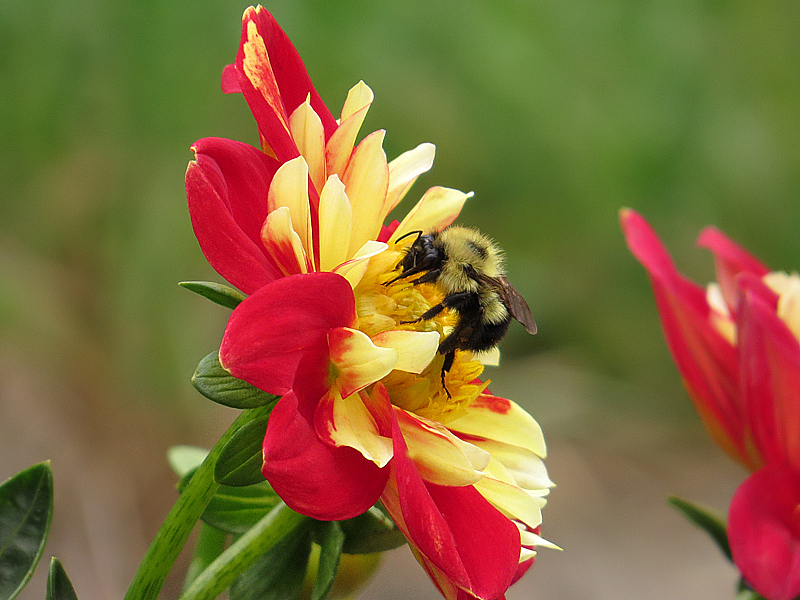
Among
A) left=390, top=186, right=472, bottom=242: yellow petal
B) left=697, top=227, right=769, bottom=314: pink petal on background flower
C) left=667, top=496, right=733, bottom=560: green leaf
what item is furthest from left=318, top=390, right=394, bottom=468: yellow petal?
left=697, top=227, right=769, bottom=314: pink petal on background flower

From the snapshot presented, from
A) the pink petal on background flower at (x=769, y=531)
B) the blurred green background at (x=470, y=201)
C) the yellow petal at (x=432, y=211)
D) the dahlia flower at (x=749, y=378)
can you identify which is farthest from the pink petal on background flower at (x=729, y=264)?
the blurred green background at (x=470, y=201)

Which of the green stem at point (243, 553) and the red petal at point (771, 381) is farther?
the red petal at point (771, 381)

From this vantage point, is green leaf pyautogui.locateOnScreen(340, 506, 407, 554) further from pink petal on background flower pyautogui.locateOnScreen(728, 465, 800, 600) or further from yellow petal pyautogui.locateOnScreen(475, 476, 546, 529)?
pink petal on background flower pyautogui.locateOnScreen(728, 465, 800, 600)

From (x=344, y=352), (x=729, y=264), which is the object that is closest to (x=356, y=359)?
(x=344, y=352)

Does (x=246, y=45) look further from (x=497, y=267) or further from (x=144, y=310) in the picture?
(x=144, y=310)

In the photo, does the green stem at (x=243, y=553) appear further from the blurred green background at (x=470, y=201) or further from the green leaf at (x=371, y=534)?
the blurred green background at (x=470, y=201)
